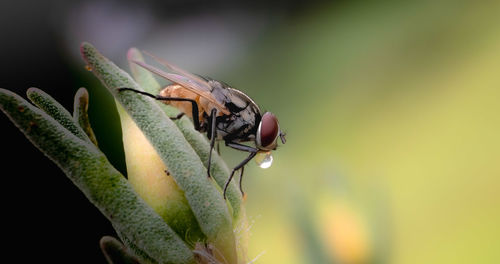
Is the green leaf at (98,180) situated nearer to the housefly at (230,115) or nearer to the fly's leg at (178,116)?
the fly's leg at (178,116)

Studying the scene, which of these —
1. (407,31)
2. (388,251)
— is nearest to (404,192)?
(388,251)

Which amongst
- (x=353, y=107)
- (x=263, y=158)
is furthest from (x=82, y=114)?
(x=353, y=107)

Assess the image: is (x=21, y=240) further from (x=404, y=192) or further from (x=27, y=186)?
(x=404, y=192)

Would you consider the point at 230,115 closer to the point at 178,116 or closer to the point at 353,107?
the point at 178,116

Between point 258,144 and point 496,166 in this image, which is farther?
point 496,166

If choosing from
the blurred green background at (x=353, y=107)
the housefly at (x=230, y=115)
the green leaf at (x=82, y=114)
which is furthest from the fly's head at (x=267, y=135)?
the green leaf at (x=82, y=114)
